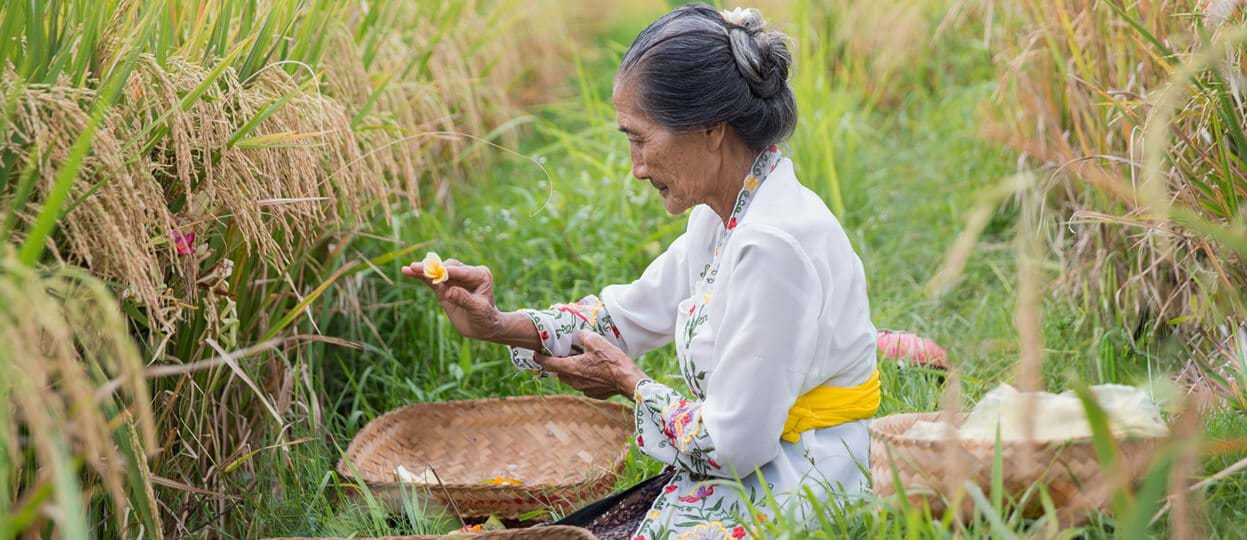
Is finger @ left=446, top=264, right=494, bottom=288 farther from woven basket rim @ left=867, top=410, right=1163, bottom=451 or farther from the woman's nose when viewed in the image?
woven basket rim @ left=867, top=410, right=1163, bottom=451

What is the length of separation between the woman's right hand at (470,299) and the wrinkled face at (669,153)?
18.7 inches

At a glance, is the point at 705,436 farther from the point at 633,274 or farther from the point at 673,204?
the point at 633,274

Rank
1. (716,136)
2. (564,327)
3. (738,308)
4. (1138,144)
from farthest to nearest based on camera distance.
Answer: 1. (1138,144)
2. (564,327)
3. (716,136)
4. (738,308)

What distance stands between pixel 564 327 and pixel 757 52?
81 cm

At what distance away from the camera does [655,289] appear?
283cm

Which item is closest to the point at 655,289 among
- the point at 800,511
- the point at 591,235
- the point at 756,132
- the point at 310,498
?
the point at 756,132

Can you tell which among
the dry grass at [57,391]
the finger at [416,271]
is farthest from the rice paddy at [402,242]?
the finger at [416,271]

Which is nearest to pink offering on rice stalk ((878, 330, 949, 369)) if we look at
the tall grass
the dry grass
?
the tall grass

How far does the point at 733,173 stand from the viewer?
8.10 feet

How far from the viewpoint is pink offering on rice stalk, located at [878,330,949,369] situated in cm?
347

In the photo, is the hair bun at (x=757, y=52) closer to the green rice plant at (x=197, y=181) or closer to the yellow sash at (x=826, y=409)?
the yellow sash at (x=826, y=409)

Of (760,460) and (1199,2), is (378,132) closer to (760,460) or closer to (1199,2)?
(760,460)

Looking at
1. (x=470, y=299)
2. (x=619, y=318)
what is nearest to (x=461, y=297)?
(x=470, y=299)

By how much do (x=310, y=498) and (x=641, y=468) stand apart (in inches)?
32.6
